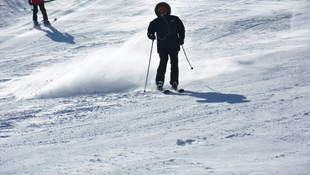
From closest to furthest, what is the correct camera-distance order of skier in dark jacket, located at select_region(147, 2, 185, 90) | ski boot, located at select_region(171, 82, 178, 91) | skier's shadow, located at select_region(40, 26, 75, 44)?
skier in dark jacket, located at select_region(147, 2, 185, 90) → ski boot, located at select_region(171, 82, 178, 91) → skier's shadow, located at select_region(40, 26, 75, 44)

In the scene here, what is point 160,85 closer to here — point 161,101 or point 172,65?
point 172,65

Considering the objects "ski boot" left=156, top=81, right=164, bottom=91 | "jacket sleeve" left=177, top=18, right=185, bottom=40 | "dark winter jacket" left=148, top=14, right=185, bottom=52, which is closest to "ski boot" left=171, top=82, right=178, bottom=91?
"ski boot" left=156, top=81, right=164, bottom=91

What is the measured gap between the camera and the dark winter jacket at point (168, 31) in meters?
5.33

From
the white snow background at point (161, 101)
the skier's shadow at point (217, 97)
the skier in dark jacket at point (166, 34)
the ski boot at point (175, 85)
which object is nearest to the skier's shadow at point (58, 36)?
the white snow background at point (161, 101)

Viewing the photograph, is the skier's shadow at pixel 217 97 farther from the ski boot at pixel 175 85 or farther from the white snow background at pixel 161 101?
the ski boot at pixel 175 85

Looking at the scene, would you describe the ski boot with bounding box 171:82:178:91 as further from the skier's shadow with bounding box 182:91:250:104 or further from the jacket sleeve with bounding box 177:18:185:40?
the jacket sleeve with bounding box 177:18:185:40

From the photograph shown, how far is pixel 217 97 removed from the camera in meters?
4.89

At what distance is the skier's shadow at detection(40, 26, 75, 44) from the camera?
9725mm

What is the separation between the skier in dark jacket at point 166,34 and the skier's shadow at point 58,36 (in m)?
4.79

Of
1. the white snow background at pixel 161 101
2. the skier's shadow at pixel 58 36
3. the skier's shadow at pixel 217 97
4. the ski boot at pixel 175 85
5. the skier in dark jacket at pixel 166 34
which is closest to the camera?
the white snow background at pixel 161 101

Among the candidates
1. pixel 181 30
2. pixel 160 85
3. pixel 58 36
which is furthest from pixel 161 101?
pixel 58 36

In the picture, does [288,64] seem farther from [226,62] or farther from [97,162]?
[97,162]

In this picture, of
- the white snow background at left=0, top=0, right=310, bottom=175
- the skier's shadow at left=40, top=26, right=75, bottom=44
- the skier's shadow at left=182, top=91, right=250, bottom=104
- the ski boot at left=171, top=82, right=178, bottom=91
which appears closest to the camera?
the white snow background at left=0, top=0, right=310, bottom=175

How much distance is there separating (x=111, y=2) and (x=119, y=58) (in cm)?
773
